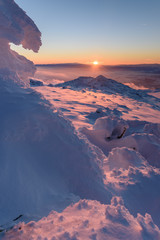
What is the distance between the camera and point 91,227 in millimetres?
1004

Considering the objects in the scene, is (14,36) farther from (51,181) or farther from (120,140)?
(120,140)

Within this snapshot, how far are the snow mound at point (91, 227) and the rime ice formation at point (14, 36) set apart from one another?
1.63 meters

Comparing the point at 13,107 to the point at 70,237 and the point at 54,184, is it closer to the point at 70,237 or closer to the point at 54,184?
the point at 54,184

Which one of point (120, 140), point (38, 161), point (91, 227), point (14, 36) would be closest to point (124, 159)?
point (120, 140)

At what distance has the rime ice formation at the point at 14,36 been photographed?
2.19 metres

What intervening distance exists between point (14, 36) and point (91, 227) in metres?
2.14

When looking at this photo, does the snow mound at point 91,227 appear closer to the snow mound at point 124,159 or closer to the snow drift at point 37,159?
the snow drift at point 37,159

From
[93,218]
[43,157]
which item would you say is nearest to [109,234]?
[93,218]

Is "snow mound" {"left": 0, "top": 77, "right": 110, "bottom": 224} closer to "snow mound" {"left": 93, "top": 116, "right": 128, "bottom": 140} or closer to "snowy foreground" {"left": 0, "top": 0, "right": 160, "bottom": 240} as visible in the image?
"snowy foreground" {"left": 0, "top": 0, "right": 160, "bottom": 240}

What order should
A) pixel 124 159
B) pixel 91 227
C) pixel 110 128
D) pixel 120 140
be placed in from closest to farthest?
pixel 91 227 → pixel 124 159 → pixel 120 140 → pixel 110 128

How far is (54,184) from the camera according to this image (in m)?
1.58

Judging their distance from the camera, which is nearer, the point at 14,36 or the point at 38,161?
the point at 38,161

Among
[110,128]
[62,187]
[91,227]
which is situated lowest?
[110,128]

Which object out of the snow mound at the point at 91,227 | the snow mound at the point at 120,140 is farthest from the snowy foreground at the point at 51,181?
the snow mound at the point at 120,140
